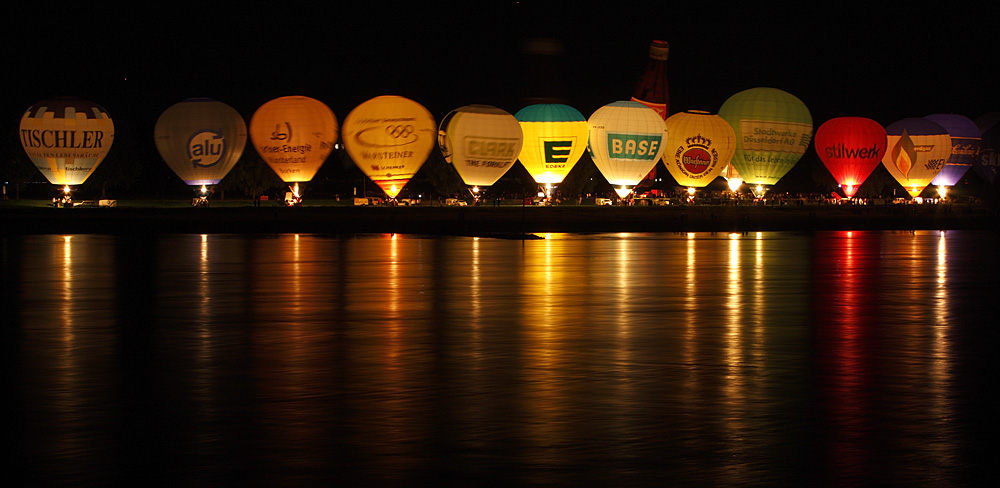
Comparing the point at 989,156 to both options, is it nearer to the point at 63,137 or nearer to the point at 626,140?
the point at 626,140

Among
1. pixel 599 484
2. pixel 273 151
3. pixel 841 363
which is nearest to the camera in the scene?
pixel 599 484

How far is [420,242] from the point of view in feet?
108

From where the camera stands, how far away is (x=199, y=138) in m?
58.1

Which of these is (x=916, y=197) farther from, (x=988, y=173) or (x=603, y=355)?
(x=603, y=355)

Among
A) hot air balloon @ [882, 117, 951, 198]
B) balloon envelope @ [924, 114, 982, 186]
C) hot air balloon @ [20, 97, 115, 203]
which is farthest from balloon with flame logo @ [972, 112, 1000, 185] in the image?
hot air balloon @ [20, 97, 115, 203]

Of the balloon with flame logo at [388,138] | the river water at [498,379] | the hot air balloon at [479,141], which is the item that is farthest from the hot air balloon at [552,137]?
the river water at [498,379]

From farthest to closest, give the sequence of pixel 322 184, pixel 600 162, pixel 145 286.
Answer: pixel 322 184 < pixel 600 162 < pixel 145 286

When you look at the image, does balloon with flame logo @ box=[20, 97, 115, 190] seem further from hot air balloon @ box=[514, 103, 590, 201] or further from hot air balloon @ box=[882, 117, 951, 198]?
hot air balloon @ box=[882, 117, 951, 198]

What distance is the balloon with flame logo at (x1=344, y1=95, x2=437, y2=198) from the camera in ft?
188

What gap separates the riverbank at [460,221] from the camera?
4053 cm

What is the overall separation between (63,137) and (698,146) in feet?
127

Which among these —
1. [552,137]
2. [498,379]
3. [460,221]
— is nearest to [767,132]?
[552,137]

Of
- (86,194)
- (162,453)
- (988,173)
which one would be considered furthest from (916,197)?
(162,453)

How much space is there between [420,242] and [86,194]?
229ft
